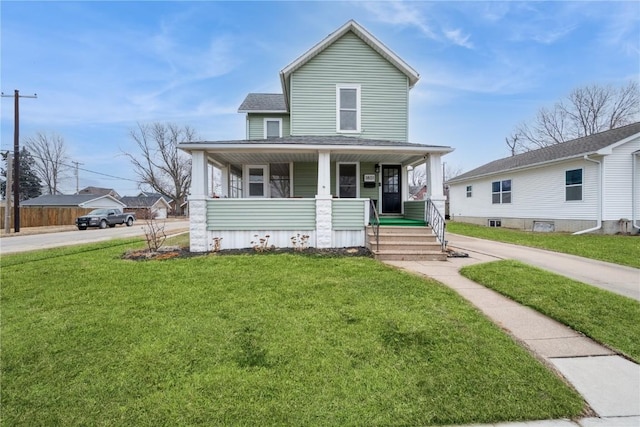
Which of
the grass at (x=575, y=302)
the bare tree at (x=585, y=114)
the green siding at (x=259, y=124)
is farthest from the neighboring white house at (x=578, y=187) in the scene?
the bare tree at (x=585, y=114)

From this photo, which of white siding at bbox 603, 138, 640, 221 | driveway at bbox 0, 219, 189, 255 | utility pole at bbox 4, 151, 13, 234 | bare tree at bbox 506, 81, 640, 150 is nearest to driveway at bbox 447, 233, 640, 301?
white siding at bbox 603, 138, 640, 221

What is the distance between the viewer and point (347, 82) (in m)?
11.2

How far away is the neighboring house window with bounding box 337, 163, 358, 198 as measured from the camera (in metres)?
11.2

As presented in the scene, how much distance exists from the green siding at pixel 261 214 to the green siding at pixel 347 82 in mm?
3693

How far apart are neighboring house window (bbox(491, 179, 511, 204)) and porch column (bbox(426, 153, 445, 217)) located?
40.8 ft

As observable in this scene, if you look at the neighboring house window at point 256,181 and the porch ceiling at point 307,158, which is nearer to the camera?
the porch ceiling at point 307,158

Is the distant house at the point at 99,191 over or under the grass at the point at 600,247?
over

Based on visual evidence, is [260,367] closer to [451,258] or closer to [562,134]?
[451,258]

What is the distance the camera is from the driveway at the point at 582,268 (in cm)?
540

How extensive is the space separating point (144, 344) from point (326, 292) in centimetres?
259

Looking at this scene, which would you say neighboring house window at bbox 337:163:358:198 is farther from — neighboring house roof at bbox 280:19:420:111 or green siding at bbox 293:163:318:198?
neighboring house roof at bbox 280:19:420:111

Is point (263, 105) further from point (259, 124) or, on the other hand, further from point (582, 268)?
point (582, 268)

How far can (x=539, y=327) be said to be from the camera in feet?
12.3

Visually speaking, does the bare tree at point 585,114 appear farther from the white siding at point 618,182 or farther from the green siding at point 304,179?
the green siding at point 304,179
